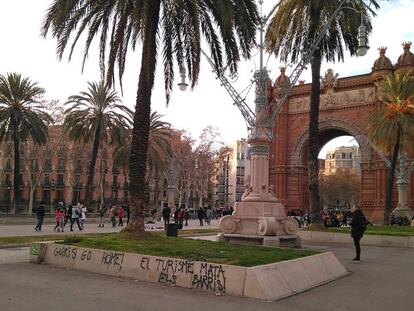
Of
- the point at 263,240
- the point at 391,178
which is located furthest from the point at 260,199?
the point at 391,178

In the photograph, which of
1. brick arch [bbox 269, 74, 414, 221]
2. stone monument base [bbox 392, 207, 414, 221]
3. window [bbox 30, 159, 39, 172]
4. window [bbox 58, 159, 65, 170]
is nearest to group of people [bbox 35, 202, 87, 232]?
brick arch [bbox 269, 74, 414, 221]

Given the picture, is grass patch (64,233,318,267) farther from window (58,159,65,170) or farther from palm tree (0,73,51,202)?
window (58,159,65,170)

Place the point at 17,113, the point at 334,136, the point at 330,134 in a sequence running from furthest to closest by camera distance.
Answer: the point at 334,136
the point at 330,134
the point at 17,113

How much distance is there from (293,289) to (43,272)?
18.2ft

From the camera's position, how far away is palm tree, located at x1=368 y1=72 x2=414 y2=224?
29.5 meters

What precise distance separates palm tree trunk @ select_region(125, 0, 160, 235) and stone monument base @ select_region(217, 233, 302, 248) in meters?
3.87

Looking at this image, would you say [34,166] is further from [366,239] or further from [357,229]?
[357,229]

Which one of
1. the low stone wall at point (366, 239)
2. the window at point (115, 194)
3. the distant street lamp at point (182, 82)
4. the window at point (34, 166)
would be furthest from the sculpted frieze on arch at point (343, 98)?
the window at point (115, 194)

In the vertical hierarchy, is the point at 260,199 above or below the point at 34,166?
below

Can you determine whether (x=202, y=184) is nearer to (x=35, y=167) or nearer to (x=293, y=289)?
(x=35, y=167)

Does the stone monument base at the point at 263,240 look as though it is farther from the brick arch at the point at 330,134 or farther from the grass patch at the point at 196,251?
the brick arch at the point at 330,134

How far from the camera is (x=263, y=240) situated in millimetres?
15484

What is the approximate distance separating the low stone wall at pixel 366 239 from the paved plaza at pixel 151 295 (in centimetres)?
1101

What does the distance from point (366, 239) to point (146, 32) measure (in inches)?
570
